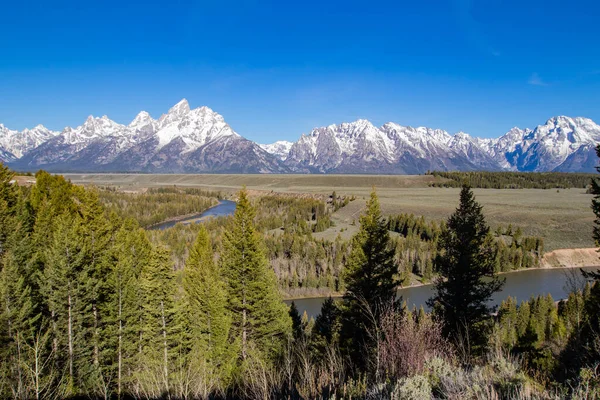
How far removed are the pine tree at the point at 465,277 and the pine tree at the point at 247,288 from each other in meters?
8.99

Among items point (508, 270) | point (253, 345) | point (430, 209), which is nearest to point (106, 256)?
point (253, 345)

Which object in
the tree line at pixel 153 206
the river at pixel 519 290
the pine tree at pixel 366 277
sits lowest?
the river at pixel 519 290

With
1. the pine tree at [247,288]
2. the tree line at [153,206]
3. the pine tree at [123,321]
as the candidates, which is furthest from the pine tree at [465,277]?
the tree line at [153,206]

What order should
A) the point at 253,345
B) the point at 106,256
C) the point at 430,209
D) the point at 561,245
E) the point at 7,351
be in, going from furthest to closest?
the point at 430,209 < the point at 561,245 < the point at 106,256 < the point at 253,345 < the point at 7,351

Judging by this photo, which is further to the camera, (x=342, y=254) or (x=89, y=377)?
(x=342, y=254)

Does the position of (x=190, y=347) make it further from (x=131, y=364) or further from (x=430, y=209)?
(x=430, y=209)

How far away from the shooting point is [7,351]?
14203mm

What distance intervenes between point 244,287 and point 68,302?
28.1 ft

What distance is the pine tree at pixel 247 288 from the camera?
60.4 ft

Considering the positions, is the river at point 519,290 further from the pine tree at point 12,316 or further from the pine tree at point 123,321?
the pine tree at point 12,316

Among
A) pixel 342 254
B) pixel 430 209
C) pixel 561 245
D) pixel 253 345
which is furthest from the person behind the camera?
pixel 430 209

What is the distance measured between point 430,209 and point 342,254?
2339 inches

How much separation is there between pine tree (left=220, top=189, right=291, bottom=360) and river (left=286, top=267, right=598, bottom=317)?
34.3 m

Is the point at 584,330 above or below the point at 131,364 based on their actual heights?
above
